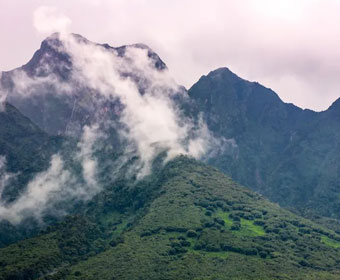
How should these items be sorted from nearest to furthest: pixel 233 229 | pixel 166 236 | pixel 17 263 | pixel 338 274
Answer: pixel 338 274 → pixel 17 263 → pixel 166 236 → pixel 233 229

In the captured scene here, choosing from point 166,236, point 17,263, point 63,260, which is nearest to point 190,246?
point 166,236

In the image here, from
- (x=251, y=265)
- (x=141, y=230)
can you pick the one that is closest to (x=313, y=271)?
(x=251, y=265)

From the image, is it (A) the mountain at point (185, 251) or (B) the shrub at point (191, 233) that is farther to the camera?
(B) the shrub at point (191, 233)

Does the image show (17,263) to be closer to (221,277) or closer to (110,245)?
(110,245)

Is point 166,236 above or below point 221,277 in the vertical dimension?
above

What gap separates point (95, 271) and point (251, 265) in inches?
1933

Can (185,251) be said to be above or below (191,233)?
below

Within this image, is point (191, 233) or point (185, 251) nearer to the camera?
point (185, 251)

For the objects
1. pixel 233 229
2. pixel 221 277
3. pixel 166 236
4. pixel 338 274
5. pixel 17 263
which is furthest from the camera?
pixel 233 229

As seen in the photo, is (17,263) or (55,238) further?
(55,238)

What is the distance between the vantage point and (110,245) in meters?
175

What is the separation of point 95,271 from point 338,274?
76.1 m

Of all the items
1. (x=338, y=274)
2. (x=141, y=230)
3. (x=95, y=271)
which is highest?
(x=141, y=230)

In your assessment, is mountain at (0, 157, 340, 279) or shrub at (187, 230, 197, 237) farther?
shrub at (187, 230, 197, 237)
